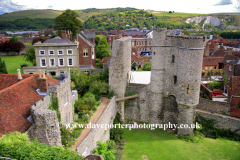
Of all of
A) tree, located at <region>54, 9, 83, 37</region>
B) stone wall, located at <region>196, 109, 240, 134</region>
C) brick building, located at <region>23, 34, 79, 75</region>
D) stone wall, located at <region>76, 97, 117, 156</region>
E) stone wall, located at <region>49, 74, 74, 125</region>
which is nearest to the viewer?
stone wall, located at <region>76, 97, 117, 156</region>

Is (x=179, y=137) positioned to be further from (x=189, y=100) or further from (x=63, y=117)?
(x=63, y=117)

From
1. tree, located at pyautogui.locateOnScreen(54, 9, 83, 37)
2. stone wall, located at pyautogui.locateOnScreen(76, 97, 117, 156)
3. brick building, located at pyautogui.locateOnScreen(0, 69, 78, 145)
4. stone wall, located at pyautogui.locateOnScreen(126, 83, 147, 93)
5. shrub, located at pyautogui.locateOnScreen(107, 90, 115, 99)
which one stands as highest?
tree, located at pyautogui.locateOnScreen(54, 9, 83, 37)

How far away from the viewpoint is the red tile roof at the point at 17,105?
11.7 m

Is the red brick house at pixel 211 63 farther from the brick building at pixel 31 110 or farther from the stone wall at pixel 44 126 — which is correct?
the stone wall at pixel 44 126

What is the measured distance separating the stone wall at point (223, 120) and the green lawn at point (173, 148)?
1.72 m

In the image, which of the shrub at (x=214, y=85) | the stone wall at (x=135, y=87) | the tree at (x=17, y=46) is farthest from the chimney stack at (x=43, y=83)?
the tree at (x=17, y=46)

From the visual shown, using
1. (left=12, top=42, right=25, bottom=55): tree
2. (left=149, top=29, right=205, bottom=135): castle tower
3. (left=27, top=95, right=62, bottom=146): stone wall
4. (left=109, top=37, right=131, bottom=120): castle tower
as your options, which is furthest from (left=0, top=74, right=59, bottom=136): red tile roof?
(left=12, top=42, right=25, bottom=55): tree

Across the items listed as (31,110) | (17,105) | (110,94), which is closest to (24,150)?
(31,110)

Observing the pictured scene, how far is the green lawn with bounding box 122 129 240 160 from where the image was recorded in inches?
752

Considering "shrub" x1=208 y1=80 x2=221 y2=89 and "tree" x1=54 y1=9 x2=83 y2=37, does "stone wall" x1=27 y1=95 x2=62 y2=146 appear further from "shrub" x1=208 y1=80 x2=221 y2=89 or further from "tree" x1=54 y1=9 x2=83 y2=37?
"tree" x1=54 y1=9 x2=83 y2=37

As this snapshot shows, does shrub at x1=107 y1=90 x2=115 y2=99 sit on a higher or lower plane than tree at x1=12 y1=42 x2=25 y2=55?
lower

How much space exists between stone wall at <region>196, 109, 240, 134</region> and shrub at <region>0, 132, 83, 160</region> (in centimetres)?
1817

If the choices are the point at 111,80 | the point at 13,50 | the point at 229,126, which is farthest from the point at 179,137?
the point at 13,50

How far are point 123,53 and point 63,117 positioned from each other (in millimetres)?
11795
